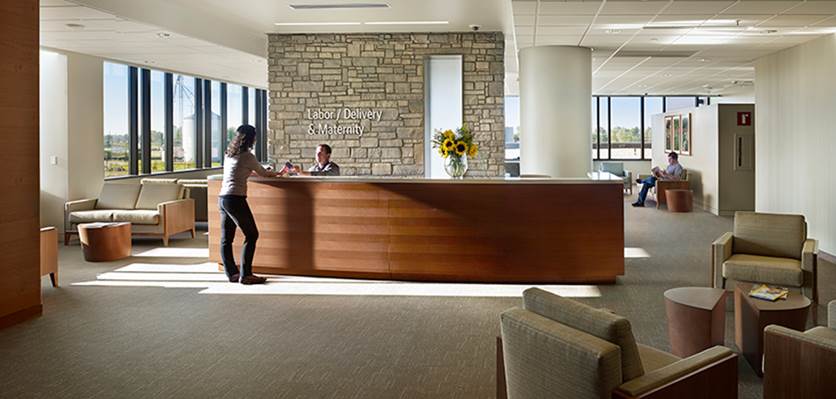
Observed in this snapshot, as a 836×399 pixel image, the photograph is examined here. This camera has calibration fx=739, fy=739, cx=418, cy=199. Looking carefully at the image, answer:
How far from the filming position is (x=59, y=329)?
229 inches

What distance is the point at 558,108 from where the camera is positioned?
11211 millimetres

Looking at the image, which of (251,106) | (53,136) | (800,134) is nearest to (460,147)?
(800,134)

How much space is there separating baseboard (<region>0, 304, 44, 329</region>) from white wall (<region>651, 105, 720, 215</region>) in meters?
13.2

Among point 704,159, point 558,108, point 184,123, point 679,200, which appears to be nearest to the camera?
point 558,108

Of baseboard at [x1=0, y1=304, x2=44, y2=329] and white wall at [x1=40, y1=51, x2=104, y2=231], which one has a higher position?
white wall at [x1=40, y1=51, x2=104, y2=231]

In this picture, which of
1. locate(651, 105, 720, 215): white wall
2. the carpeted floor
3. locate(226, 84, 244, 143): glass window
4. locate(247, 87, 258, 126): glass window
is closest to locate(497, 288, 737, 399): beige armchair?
the carpeted floor

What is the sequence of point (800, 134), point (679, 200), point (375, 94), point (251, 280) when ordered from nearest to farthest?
point (251, 280)
point (800, 134)
point (375, 94)
point (679, 200)

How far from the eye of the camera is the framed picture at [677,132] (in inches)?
750

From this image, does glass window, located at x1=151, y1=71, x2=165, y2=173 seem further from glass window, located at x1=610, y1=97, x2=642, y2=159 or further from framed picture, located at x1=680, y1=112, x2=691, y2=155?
glass window, located at x1=610, y1=97, x2=642, y2=159

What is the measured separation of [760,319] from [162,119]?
13.1 m

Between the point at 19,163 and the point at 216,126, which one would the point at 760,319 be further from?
the point at 216,126

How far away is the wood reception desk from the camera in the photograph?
7426 mm

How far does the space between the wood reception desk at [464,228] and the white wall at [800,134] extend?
3899 mm

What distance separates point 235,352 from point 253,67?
10.3 meters
